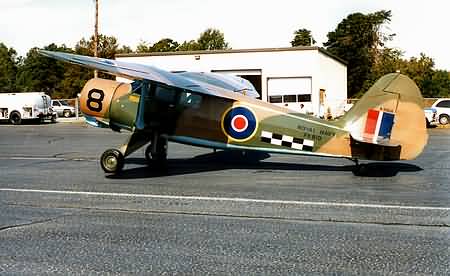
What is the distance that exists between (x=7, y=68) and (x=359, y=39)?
68.2 metres

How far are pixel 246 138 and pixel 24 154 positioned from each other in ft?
26.6

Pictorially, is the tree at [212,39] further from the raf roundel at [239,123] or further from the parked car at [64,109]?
the raf roundel at [239,123]

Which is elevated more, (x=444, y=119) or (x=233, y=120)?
(x=233, y=120)

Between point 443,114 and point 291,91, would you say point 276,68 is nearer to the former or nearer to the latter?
point 291,91

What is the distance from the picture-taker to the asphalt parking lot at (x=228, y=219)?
5.75m

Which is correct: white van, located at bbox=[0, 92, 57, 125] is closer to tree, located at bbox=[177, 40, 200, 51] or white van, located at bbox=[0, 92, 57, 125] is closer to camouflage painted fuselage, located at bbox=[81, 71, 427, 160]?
camouflage painted fuselage, located at bbox=[81, 71, 427, 160]

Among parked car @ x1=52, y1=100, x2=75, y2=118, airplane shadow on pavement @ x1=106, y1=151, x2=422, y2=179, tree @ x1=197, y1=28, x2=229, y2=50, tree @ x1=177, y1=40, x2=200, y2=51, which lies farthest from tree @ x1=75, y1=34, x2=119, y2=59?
airplane shadow on pavement @ x1=106, y1=151, x2=422, y2=179

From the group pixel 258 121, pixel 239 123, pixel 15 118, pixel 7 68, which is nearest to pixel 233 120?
pixel 239 123

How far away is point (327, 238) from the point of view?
670cm

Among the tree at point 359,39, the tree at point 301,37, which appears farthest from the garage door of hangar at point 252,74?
the tree at point 301,37

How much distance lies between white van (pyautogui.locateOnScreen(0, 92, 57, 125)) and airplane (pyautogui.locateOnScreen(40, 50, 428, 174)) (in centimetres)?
2931

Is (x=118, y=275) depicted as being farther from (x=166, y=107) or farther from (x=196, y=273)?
(x=166, y=107)

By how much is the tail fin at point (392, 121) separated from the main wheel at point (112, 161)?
4.67 meters

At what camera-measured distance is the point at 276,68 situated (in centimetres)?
4550
